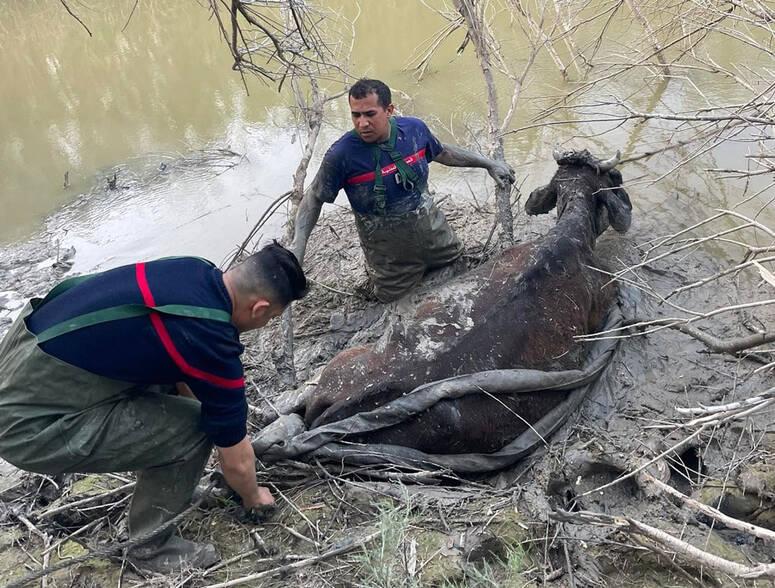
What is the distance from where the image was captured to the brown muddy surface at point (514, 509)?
281 centimetres

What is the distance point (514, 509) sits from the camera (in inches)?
122

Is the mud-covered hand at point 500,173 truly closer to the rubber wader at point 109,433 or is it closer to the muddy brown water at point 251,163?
the muddy brown water at point 251,163

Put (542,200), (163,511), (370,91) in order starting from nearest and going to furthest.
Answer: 1. (163,511)
2. (370,91)
3. (542,200)

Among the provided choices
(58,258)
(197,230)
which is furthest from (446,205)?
(58,258)

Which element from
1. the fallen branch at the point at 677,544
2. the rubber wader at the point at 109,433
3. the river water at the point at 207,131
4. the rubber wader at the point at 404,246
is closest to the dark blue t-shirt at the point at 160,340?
the rubber wader at the point at 109,433

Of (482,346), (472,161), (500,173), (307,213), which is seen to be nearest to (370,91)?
(307,213)

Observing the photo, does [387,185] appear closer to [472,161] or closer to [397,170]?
[397,170]

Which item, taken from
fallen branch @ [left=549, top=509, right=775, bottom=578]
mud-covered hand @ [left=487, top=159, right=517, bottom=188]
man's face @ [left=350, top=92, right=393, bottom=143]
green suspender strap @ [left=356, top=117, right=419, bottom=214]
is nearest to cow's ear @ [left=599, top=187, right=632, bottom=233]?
mud-covered hand @ [left=487, top=159, right=517, bottom=188]

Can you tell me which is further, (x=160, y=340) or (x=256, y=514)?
(x=256, y=514)

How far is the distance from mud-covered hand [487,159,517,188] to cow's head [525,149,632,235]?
25.2 inches

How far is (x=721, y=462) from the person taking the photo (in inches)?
148

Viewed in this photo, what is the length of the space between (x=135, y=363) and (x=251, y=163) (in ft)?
22.1

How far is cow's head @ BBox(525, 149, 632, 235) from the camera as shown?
5.67 meters

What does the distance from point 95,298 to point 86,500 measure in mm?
1359
